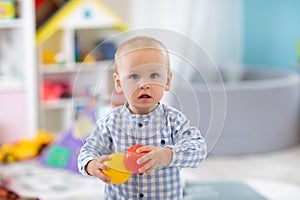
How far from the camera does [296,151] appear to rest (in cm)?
286

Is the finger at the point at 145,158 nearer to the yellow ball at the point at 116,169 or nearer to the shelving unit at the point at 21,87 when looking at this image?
the yellow ball at the point at 116,169

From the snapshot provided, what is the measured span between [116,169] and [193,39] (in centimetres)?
140

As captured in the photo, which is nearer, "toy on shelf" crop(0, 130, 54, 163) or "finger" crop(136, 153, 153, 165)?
"finger" crop(136, 153, 153, 165)

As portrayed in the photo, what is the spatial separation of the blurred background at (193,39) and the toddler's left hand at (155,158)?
49.2 inches

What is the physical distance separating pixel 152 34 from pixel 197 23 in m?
2.06

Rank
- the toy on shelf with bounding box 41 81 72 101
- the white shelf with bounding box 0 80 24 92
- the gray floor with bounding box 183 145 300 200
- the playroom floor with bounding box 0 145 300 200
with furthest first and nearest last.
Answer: the toy on shelf with bounding box 41 81 72 101
the white shelf with bounding box 0 80 24 92
the gray floor with bounding box 183 145 300 200
the playroom floor with bounding box 0 145 300 200

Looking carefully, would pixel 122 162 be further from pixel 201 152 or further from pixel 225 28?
pixel 225 28

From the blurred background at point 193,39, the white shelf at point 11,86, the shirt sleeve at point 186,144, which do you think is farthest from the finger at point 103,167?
the white shelf at point 11,86

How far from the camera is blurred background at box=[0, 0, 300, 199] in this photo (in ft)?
8.69

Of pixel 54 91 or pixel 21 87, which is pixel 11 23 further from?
pixel 54 91

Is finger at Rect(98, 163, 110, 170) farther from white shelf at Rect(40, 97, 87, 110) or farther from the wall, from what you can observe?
the wall

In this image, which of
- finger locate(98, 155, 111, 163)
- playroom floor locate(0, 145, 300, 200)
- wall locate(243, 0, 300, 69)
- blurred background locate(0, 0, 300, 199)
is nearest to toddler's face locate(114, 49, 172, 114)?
finger locate(98, 155, 111, 163)

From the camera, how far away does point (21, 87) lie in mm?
2951

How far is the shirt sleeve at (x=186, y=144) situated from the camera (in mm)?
995
